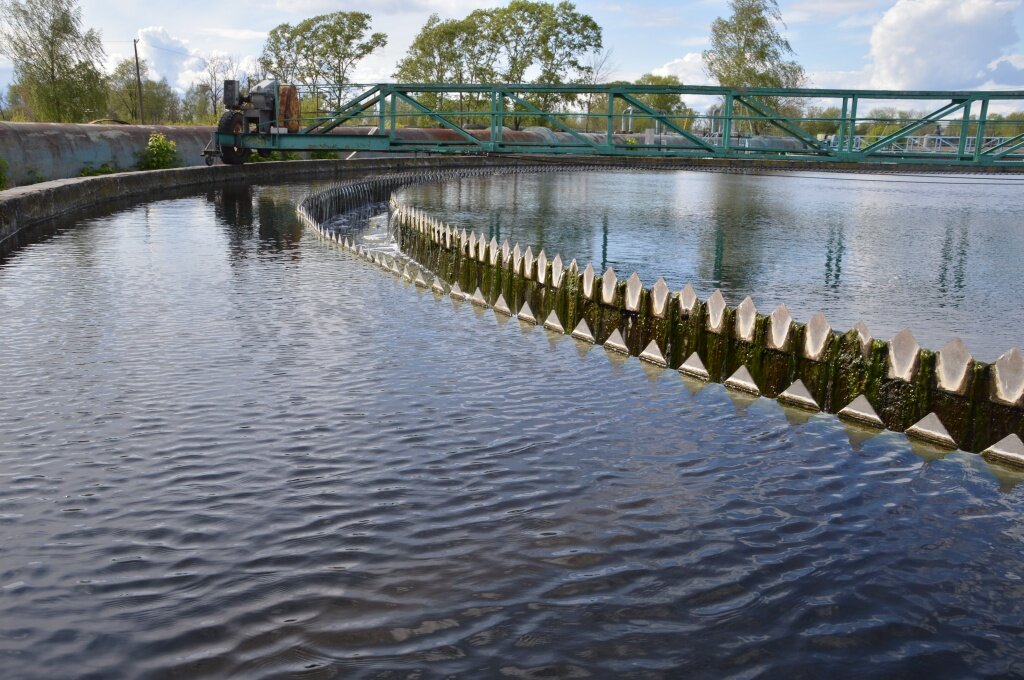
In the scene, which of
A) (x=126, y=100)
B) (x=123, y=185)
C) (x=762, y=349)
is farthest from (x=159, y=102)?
(x=762, y=349)

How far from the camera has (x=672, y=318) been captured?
9.26 meters

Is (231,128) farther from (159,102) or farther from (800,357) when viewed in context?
(159,102)

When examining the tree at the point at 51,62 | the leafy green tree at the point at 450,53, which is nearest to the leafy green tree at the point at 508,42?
the leafy green tree at the point at 450,53

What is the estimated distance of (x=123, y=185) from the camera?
84.4ft

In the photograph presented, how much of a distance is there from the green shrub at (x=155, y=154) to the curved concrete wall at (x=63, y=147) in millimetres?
286

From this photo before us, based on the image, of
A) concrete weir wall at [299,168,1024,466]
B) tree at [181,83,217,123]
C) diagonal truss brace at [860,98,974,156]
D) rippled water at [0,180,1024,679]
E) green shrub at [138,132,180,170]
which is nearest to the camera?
rippled water at [0,180,1024,679]

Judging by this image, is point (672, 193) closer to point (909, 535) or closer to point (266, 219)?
point (266, 219)

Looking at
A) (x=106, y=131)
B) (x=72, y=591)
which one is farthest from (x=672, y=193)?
(x=72, y=591)

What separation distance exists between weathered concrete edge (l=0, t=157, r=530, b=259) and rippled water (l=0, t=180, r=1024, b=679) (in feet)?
31.4

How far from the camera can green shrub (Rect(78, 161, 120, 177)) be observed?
2966cm

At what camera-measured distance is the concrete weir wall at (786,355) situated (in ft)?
22.4

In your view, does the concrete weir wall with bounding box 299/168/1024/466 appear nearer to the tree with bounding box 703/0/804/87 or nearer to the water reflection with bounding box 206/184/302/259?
the water reflection with bounding box 206/184/302/259

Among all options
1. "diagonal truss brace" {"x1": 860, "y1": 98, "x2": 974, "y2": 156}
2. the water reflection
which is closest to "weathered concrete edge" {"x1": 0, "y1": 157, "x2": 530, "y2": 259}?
the water reflection

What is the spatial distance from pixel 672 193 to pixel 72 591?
41867 millimetres
